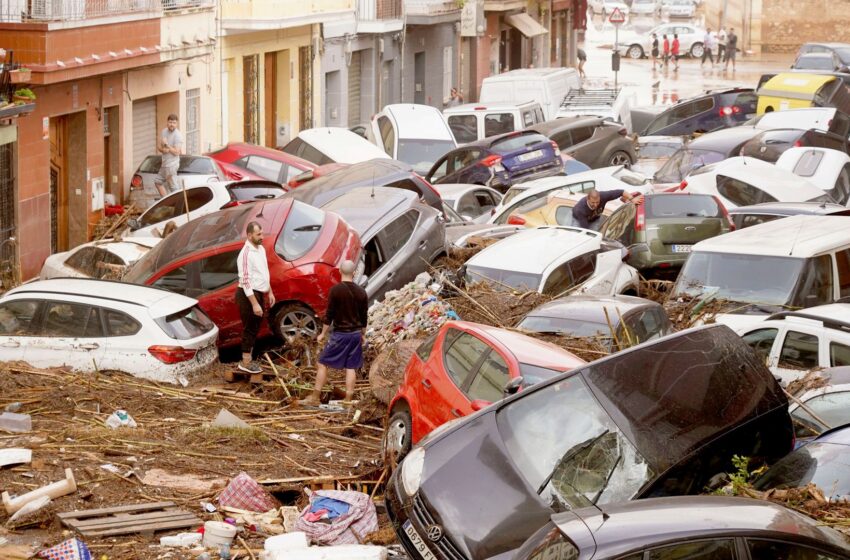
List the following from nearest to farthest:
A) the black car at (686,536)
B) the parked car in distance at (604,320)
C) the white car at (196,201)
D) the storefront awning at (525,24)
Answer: the black car at (686,536) < the parked car in distance at (604,320) < the white car at (196,201) < the storefront awning at (525,24)

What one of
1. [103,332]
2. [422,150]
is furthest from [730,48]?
[103,332]

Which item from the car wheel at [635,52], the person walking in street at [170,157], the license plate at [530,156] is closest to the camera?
the person walking in street at [170,157]

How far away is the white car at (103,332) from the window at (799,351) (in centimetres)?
570

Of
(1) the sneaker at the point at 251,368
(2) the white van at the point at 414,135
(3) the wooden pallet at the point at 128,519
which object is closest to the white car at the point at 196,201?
(1) the sneaker at the point at 251,368

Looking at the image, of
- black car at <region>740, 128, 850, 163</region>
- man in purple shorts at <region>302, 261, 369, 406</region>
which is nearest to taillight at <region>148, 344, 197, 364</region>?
man in purple shorts at <region>302, 261, 369, 406</region>

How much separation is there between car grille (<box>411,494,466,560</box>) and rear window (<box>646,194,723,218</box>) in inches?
468

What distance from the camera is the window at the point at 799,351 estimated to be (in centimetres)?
1354

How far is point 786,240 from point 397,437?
22.2 ft

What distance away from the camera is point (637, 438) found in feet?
28.3

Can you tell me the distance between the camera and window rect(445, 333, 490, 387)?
36.1 ft

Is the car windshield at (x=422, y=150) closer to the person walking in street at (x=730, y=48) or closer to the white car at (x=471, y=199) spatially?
the white car at (x=471, y=199)

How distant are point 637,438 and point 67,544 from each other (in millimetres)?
3622

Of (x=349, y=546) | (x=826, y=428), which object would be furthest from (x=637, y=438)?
(x=826, y=428)

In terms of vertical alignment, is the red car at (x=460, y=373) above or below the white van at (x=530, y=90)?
below
